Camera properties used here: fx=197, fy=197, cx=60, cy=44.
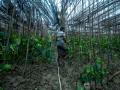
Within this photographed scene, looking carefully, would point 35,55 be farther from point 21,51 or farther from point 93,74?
point 93,74

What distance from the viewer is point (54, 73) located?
3.37 metres

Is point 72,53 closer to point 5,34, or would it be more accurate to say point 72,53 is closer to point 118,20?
point 118,20

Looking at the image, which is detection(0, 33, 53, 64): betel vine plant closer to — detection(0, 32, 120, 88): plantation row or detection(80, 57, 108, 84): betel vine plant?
detection(0, 32, 120, 88): plantation row

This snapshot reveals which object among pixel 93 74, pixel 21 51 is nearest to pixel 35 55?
pixel 21 51

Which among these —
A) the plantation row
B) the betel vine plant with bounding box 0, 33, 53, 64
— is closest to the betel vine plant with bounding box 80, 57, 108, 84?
the plantation row

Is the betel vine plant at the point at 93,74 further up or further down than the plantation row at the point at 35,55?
further down

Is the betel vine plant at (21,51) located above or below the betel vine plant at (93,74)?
above

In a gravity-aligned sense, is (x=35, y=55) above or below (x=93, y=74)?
above

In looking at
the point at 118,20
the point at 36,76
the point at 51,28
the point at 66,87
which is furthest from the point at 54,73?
the point at 51,28

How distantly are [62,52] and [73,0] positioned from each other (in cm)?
159

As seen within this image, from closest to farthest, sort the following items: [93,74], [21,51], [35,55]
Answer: [93,74] < [21,51] < [35,55]

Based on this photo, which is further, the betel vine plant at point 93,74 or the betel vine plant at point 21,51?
the betel vine plant at point 21,51

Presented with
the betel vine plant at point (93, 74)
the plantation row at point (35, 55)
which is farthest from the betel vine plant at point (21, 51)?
the betel vine plant at point (93, 74)

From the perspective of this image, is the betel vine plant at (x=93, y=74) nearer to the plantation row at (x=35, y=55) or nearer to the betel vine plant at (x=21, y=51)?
the plantation row at (x=35, y=55)
